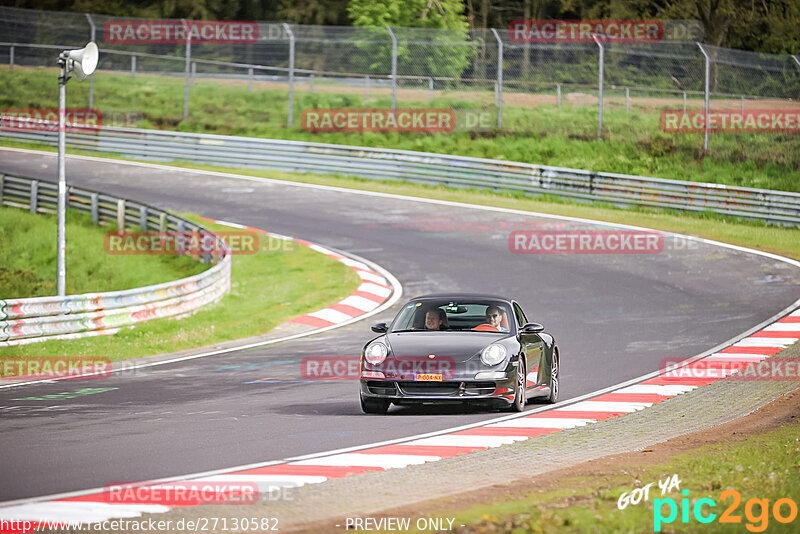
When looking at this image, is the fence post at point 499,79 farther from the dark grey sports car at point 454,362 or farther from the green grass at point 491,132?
the dark grey sports car at point 454,362

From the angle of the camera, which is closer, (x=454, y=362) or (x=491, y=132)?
(x=454, y=362)

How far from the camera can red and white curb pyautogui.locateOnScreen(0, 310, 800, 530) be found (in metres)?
7.70

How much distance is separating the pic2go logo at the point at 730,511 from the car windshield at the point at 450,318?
5.73 meters

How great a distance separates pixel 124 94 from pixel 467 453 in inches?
1475

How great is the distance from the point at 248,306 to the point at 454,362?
1104 cm

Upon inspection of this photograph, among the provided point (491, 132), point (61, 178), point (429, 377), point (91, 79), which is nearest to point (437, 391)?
point (429, 377)

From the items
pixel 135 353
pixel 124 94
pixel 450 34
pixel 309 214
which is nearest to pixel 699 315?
pixel 135 353

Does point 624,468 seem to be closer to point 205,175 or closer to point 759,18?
point 205,175

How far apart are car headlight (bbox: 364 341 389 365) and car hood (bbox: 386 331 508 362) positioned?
9 centimetres

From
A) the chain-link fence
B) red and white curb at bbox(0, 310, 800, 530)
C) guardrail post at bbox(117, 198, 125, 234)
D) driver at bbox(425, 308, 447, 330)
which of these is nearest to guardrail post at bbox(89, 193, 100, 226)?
guardrail post at bbox(117, 198, 125, 234)

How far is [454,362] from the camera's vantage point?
12.0 m

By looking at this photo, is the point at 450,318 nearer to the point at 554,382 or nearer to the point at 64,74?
the point at 554,382

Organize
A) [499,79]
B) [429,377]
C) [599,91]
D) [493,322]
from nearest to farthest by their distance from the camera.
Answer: [429,377] < [493,322] < [599,91] < [499,79]

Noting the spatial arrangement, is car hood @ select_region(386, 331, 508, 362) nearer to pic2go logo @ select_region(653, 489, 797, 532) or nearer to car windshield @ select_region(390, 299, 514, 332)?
car windshield @ select_region(390, 299, 514, 332)
